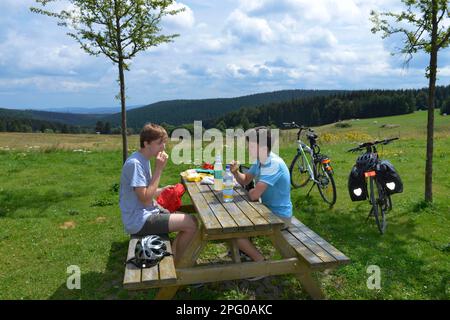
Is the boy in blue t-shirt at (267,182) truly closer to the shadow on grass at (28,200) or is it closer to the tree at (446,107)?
the shadow on grass at (28,200)

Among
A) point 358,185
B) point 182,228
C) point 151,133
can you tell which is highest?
point 151,133

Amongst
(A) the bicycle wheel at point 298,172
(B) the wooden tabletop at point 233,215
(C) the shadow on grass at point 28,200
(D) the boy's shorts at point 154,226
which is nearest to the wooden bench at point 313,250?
(B) the wooden tabletop at point 233,215

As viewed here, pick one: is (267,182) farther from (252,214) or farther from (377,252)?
(377,252)

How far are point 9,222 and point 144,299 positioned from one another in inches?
199

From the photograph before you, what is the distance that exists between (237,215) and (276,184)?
0.98 m

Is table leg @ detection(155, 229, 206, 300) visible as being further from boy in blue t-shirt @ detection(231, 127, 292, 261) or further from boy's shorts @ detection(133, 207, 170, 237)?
boy in blue t-shirt @ detection(231, 127, 292, 261)

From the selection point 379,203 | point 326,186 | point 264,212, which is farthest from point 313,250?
point 326,186

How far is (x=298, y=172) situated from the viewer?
10.8 meters

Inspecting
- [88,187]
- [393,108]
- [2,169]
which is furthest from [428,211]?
[393,108]

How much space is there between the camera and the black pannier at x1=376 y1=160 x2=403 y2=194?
285 inches

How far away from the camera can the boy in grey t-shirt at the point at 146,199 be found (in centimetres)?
502

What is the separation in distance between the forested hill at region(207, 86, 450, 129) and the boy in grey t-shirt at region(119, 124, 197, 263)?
283 feet

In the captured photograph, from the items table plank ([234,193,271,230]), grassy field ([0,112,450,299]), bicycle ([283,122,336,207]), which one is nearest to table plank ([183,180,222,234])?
table plank ([234,193,271,230])

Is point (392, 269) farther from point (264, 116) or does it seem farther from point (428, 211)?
point (264, 116)
